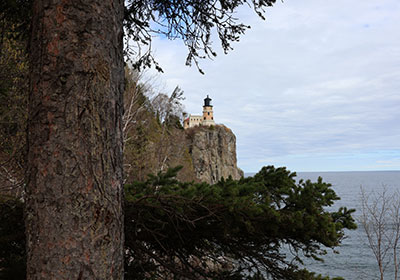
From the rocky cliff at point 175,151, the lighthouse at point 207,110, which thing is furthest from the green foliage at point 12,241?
the lighthouse at point 207,110

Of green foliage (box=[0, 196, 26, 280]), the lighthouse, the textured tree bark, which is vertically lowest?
green foliage (box=[0, 196, 26, 280])

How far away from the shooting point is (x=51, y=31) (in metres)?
2.17

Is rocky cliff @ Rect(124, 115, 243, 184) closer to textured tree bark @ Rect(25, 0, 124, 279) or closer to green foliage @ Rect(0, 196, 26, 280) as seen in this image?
textured tree bark @ Rect(25, 0, 124, 279)

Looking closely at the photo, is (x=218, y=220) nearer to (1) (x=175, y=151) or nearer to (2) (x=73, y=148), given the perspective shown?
(2) (x=73, y=148)

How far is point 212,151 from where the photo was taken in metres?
51.7

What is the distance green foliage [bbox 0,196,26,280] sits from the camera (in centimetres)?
289

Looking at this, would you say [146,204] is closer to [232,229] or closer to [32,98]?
[232,229]

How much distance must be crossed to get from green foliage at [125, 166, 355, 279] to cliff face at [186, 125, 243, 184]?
41.0m

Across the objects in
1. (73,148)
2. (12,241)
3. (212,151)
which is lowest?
(12,241)

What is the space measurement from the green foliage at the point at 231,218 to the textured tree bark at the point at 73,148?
0.66 m

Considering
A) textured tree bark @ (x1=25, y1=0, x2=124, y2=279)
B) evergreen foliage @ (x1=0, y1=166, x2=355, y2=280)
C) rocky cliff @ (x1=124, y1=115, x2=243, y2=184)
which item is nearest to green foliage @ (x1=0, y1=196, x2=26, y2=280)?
evergreen foliage @ (x1=0, y1=166, x2=355, y2=280)

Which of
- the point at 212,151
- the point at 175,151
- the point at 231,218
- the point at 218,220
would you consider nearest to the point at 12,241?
the point at 218,220

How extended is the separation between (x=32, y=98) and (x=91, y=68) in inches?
18.3

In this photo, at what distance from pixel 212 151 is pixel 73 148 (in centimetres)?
4970
